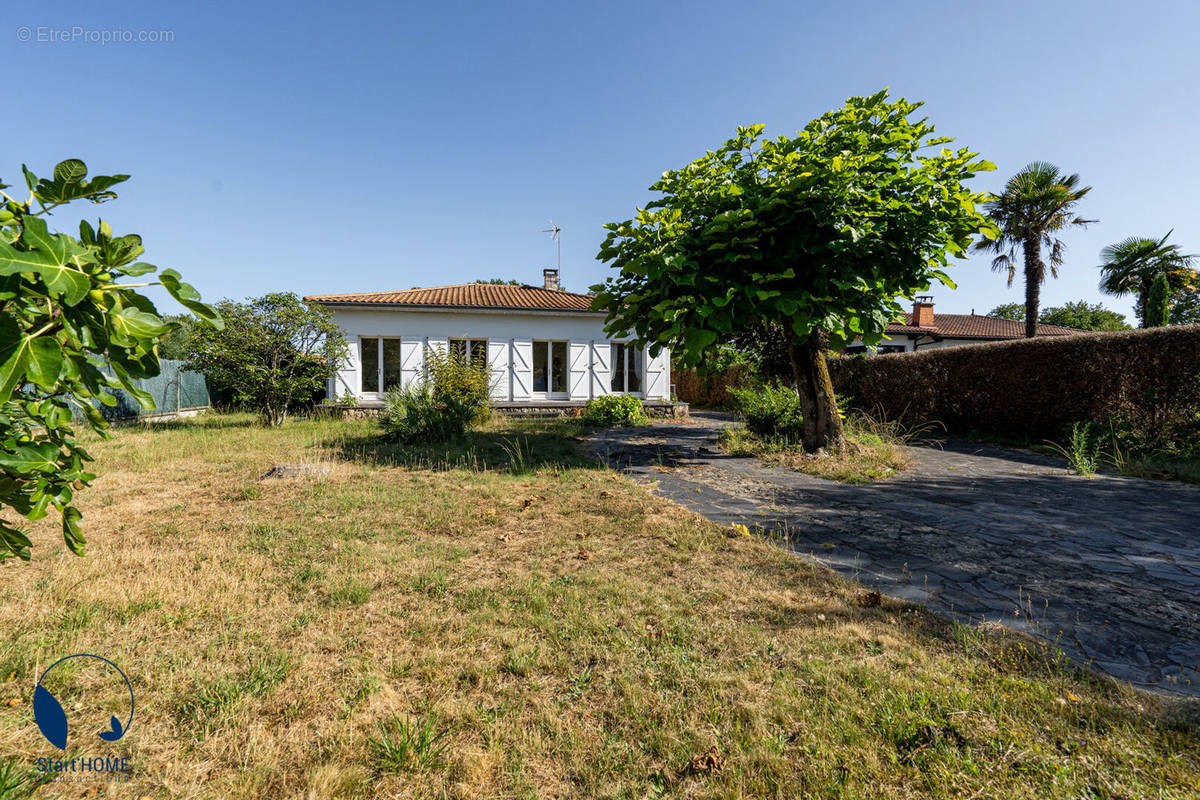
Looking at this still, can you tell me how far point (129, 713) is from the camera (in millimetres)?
1869

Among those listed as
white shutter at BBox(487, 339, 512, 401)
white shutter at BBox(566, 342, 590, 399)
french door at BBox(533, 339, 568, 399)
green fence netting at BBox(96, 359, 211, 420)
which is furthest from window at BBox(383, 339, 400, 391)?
white shutter at BBox(566, 342, 590, 399)

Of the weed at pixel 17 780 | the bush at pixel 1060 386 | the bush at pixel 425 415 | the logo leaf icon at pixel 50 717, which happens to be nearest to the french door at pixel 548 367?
the bush at pixel 425 415

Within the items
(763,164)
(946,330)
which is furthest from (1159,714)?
(946,330)

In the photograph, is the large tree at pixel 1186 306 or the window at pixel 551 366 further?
the large tree at pixel 1186 306

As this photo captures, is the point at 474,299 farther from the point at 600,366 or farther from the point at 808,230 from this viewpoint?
the point at 808,230

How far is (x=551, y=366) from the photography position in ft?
52.0

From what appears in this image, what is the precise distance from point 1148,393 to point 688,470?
763cm

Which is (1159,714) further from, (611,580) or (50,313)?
(50,313)

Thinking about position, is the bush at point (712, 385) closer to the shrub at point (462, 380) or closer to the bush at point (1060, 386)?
the bush at point (1060, 386)

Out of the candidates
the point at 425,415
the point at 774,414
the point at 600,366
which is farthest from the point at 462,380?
the point at 774,414

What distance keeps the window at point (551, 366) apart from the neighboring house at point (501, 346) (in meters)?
0.03

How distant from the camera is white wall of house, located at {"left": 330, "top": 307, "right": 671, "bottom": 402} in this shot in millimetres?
14391

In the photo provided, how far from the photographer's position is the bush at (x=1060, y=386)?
7230mm

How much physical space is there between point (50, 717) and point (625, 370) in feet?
49.8
